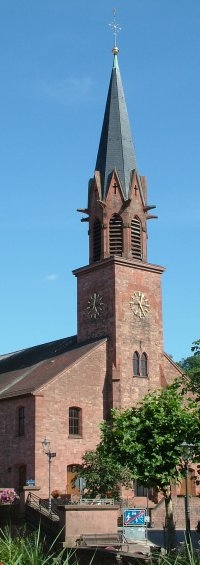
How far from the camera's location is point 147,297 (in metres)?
51.5

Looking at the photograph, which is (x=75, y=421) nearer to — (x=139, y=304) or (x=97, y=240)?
(x=139, y=304)

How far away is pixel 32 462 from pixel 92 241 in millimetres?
15193

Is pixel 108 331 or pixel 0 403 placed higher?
pixel 108 331

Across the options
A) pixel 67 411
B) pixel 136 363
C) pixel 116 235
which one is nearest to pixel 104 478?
pixel 67 411

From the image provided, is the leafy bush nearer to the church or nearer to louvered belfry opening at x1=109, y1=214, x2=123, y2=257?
the church

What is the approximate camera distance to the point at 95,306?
2016 inches

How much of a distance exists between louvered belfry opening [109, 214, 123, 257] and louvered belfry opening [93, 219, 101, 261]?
0.99 meters

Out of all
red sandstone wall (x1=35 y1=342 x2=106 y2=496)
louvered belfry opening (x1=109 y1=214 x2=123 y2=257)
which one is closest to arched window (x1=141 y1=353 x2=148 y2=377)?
red sandstone wall (x1=35 y1=342 x2=106 y2=496)

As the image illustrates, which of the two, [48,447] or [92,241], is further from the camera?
[92,241]

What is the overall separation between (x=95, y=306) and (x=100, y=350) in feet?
11.6

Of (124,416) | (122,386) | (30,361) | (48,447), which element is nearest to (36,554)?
(124,416)

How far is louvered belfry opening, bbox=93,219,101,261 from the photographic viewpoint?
2047 inches

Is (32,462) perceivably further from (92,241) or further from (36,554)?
(36,554)

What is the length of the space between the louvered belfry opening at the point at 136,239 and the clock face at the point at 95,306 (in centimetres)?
349
